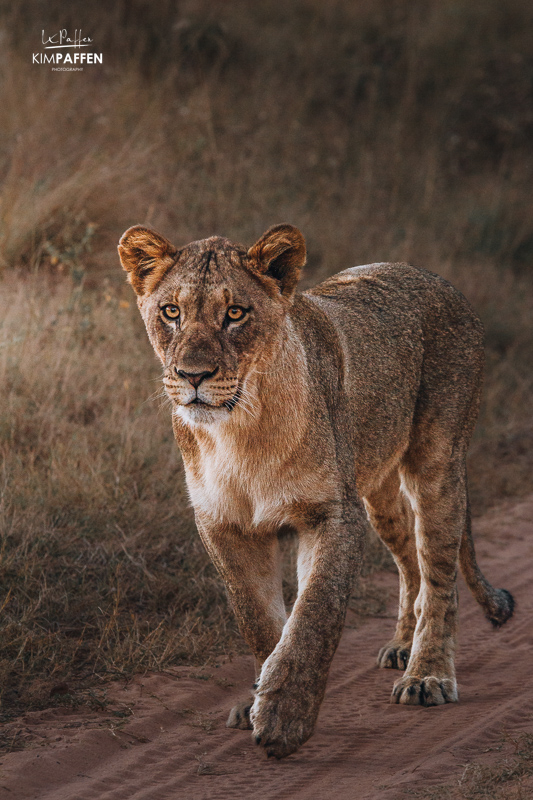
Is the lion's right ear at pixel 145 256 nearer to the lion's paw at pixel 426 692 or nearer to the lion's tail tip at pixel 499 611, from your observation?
the lion's paw at pixel 426 692

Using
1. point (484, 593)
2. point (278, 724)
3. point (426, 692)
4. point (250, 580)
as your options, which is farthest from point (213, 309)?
point (484, 593)

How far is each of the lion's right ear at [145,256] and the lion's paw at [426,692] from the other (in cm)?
198

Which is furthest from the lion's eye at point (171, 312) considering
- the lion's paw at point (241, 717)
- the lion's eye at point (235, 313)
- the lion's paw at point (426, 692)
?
the lion's paw at point (426, 692)

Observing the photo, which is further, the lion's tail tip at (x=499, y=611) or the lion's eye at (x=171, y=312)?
the lion's tail tip at (x=499, y=611)

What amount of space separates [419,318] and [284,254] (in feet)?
3.73

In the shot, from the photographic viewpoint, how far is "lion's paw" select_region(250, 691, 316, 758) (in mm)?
3049

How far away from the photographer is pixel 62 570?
187 inches

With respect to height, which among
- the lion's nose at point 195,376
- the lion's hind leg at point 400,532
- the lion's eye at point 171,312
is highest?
the lion's eye at point 171,312

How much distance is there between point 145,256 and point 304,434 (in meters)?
0.90

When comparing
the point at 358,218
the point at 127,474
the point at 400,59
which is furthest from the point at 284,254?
the point at 400,59

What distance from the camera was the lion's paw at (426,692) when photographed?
418cm

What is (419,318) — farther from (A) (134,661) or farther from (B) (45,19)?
(B) (45,19)

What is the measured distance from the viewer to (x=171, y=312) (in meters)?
3.45

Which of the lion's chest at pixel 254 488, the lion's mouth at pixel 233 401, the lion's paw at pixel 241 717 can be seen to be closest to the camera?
the lion's mouth at pixel 233 401
